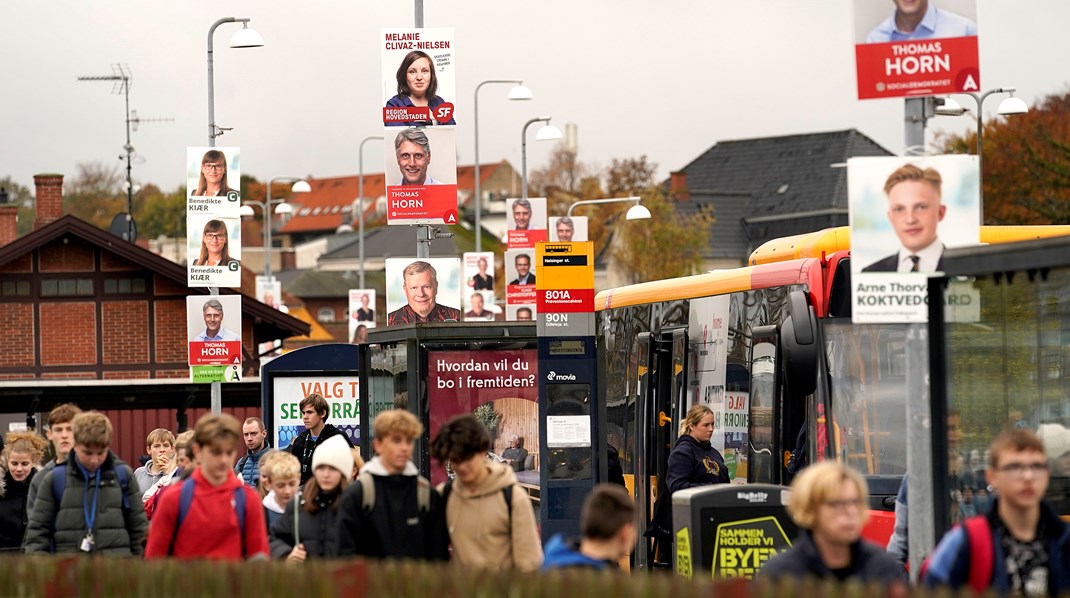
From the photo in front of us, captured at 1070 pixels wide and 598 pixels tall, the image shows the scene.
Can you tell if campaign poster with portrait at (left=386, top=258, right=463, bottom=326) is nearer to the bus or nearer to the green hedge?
the bus

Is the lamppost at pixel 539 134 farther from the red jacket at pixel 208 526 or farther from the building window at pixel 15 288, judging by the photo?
the red jacket at pixel 208 526

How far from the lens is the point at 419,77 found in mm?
20312

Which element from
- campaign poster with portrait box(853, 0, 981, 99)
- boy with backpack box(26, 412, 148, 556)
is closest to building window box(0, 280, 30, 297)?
boy with backpack box(26, 412, 148, 556)

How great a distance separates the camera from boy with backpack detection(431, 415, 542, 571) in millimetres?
8078

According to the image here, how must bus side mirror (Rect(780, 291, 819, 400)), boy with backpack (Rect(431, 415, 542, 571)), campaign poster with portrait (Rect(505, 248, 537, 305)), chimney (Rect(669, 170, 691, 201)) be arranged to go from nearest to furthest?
boy with backpack (Rect(431, 415, 542, 571)) → bus side mirror (Rect(780, 291, 819, 400)) → campaign poster with portrait (Rect(505, 248, 537, 305)) → chimney (Rect(669, 170, 691, 201))

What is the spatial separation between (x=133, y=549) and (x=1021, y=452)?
5312mm

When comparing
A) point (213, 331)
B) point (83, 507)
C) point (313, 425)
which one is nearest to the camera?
point (83, 507)

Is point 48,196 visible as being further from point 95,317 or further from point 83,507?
point 83,507

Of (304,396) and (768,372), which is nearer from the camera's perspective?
(768,372)

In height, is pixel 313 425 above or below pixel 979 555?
above

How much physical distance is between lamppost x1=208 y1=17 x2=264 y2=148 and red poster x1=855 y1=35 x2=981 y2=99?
1934cm

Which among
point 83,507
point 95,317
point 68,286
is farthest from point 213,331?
point 68,286

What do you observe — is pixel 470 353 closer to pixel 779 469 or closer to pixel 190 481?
pixel 779 469

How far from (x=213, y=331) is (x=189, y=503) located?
15.9 m
